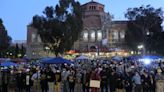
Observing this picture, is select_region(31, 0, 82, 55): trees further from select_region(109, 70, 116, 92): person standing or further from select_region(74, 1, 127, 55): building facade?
select_region(74, 1, 127, 55): building facade

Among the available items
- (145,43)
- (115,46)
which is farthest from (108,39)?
(145,43)

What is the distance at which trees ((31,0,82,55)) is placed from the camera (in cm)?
6875

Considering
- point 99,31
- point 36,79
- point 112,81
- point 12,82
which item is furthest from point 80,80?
point 99,31

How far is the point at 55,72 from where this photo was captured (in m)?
24.1

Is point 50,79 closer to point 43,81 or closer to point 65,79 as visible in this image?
point 43,81

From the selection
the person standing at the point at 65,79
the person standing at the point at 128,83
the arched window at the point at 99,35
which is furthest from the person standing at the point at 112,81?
the arched window at the point at 99,35

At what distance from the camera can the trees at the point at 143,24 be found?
8894 cm

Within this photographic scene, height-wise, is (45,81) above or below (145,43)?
below

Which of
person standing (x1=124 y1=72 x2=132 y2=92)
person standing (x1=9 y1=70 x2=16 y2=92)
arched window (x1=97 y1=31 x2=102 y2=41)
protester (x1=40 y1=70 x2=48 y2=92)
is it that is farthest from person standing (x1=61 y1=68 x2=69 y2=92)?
arched window (x1=97 y1=31 x2=102 y2=41)

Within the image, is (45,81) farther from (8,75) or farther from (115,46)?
(115,46)

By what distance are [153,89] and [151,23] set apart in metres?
68.1

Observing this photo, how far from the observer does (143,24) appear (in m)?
89.6

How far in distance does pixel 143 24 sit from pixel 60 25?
26128 mm

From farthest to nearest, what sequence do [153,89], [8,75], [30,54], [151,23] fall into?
[30,54]
[151,23]
[8,75]
[153,89]
